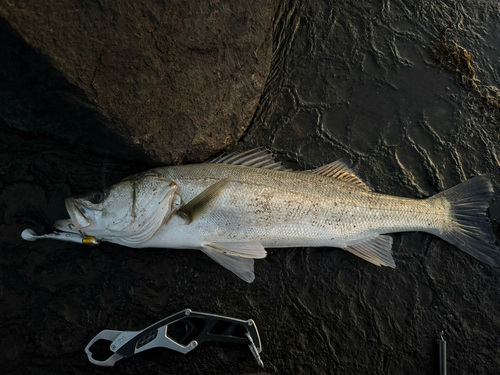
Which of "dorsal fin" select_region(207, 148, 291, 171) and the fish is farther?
"dorsal fin" select_region(207, 148, 291, 171)

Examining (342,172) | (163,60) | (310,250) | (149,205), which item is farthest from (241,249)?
(163,60)

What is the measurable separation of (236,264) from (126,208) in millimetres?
948

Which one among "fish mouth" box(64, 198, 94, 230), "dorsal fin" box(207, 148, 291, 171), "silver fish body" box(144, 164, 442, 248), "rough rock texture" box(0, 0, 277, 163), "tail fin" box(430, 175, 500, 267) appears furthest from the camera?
"tail fin" box(430, 175, 500, 267)

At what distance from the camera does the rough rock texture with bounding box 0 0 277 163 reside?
2.12 metres

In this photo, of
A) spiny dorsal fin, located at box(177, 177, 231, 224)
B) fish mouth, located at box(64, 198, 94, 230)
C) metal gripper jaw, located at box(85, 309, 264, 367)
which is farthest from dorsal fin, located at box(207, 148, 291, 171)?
metal gripper jaw, located at box(85, 309, 264, 367)

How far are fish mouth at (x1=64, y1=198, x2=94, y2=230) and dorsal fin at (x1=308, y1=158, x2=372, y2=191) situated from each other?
1.79 metres

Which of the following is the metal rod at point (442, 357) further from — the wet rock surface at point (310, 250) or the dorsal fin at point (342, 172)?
the dorsal fin at point (342, 172)

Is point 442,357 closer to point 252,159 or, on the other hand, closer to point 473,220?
point 473,220

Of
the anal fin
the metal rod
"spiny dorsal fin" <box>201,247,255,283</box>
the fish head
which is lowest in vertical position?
the metal rod

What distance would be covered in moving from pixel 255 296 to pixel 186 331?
2.04ft

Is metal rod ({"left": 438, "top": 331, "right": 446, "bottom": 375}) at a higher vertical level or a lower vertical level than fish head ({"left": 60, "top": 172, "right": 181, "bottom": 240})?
lower

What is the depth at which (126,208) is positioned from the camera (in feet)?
7.75

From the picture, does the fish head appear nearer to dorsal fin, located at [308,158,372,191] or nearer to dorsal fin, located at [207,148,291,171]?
dorsal fin, located at [207,148,291,171]

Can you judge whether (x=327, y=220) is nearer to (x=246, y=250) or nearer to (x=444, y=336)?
(x=246, y=250)
